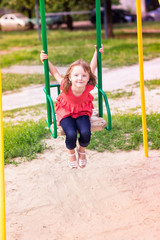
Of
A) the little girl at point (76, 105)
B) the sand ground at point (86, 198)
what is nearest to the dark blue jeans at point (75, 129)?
the little girl at point (76, 105)

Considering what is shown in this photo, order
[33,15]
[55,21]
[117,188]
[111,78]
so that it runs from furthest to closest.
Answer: [33,15] < [55,21] < [111,78] < [117,188]

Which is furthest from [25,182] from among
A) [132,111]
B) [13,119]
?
[132,111]

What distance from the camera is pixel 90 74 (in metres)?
3.60

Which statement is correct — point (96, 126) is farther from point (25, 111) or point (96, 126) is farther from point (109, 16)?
point (109, 16)

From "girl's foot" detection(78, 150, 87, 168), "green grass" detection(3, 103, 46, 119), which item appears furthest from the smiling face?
"green grass" detection(3, 103, 46, 119)

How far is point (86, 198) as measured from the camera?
13.4ft

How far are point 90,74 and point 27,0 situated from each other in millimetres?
14319

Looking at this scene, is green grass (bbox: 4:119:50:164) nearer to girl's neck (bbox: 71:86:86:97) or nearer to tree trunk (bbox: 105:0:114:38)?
girl's neck (bbox: 71:86:86:97)

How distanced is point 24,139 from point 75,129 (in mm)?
2131

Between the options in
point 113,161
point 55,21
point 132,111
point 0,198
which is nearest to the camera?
point 0,198

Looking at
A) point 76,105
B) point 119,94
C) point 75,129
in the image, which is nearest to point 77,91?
point 76,105

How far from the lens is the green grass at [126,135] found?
5.23 m

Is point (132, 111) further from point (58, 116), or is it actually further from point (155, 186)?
point (58, 116)

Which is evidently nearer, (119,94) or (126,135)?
(126,135)
